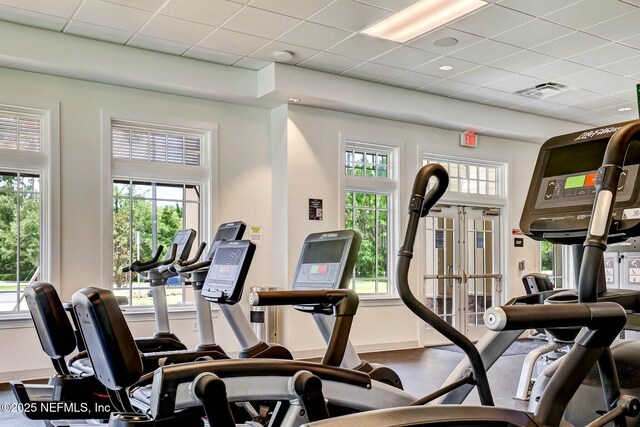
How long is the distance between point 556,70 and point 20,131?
595cm

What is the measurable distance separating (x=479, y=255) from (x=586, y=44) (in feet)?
12.1

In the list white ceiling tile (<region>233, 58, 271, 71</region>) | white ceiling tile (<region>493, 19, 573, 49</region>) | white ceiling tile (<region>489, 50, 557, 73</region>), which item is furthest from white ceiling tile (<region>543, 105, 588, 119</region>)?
white ceiling tile (<region>233, 58, 271, 71</region>)

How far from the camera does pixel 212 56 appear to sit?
650 cm

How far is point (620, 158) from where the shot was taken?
4.61 feet

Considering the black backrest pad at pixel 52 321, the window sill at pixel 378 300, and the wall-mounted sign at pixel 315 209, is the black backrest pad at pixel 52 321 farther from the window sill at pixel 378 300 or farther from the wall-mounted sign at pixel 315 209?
the window sill at pixel 378 300

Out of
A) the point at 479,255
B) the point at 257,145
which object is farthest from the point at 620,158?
the point at 479,255

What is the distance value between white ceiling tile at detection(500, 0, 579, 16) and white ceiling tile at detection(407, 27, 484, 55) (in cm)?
69

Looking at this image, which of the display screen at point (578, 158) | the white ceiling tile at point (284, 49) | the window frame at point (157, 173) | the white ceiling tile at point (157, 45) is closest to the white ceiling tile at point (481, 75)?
the white ceiling tile at point (284, 49)

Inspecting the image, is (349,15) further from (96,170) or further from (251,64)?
(96,170)

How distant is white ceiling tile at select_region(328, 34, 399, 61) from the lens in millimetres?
6000

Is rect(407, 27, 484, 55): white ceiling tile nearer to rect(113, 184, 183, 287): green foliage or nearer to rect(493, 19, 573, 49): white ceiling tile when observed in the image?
rect(493, 19, 573, 49): white ceiling tile

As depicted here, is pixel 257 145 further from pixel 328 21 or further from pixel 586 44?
pixel 586 44

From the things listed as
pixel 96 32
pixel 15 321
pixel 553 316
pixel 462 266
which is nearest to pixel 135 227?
pixel 15 321

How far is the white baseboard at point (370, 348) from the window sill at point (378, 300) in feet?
1.73
